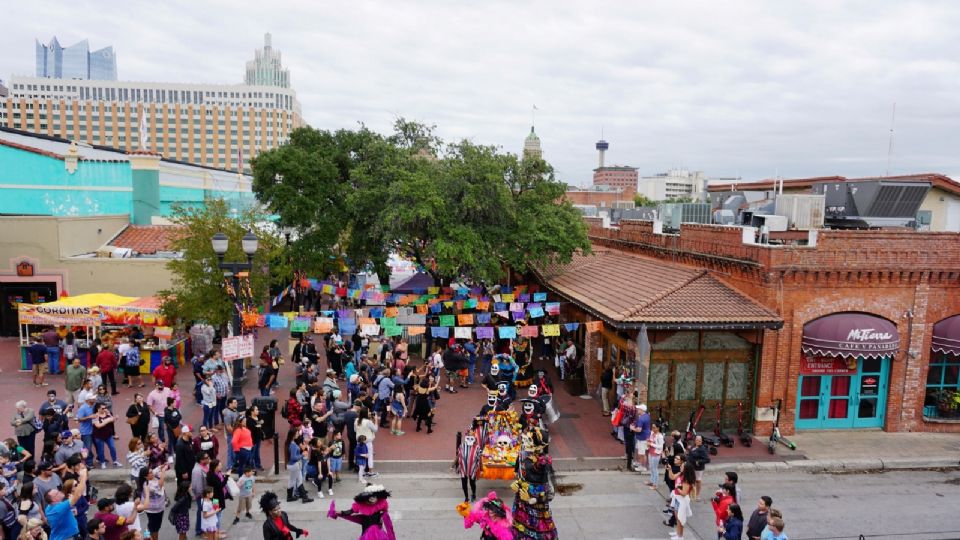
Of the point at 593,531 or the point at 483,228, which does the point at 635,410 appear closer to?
the point at 593,531

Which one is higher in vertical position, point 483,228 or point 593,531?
point 483,228

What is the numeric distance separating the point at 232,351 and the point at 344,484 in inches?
162

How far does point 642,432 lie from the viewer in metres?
13.6

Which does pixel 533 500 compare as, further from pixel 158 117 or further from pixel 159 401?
pixel 158 117

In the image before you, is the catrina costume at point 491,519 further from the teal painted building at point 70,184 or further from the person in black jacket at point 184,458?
the teal painted building at point 70,184

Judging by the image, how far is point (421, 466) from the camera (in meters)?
13.8

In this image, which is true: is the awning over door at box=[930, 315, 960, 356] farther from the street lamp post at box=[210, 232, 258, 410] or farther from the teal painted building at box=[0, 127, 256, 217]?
the teal painted building at box=[0, 127, 256, 217]

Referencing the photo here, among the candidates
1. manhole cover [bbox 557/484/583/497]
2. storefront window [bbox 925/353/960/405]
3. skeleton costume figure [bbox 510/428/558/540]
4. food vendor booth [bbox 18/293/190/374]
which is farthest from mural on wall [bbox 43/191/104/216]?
storefront window [bbox 925/353/960/405]

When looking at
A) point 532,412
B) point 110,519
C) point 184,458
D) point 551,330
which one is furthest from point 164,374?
point 551,330

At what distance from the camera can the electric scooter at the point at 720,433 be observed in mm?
15398

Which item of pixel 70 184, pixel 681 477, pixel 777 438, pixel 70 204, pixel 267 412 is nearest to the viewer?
pixel 681 477

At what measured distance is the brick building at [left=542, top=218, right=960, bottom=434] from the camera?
622 inches

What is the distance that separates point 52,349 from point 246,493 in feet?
40.9

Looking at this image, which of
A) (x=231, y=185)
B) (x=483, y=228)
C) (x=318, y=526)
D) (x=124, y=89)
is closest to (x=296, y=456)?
(x=318, y=526)
